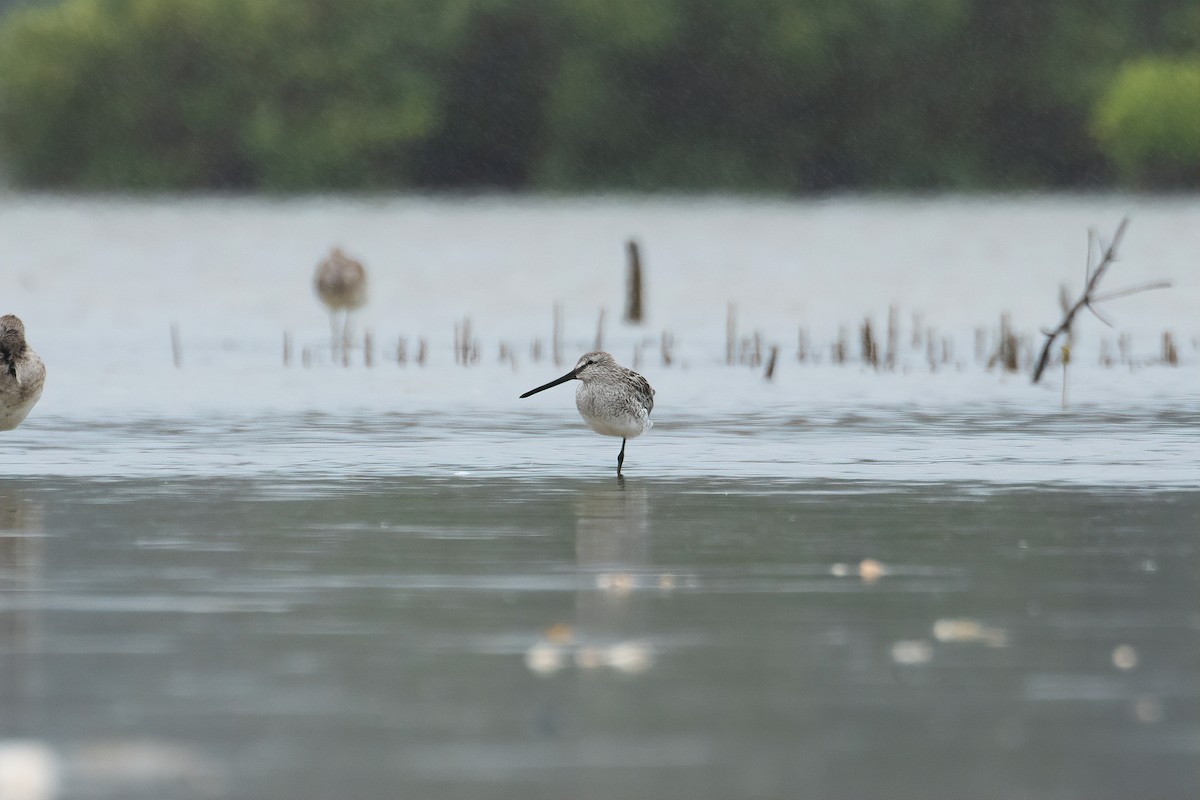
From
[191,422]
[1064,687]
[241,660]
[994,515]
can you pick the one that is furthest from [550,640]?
[191,422]

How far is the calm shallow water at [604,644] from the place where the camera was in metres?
6.44

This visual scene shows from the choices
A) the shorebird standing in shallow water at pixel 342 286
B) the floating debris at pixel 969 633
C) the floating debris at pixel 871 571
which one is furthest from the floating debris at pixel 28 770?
the shorebird standing in shallow water at pixel 342 286

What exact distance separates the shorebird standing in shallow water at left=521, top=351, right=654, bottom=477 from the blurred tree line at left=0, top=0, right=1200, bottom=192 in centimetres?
6983

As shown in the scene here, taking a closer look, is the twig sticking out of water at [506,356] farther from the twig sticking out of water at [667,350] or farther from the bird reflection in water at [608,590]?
the bird reflection in water at [608,590]

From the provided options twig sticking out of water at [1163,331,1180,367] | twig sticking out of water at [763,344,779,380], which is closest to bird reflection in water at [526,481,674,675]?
twig sticking out of water at [763,344,779,380]

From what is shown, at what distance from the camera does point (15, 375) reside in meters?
13.9

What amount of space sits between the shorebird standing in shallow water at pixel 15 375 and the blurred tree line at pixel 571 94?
69.4m

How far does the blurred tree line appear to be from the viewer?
8394 centimetres

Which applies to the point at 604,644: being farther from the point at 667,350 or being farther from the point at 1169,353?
the point at 667,350

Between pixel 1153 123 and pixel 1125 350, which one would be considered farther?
pixel 1153 123

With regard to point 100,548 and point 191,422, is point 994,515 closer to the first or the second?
point 100,548

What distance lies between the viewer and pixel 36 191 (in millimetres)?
85000


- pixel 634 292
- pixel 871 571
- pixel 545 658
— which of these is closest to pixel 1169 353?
pixel 634 292

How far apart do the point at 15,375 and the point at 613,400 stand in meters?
3.32
